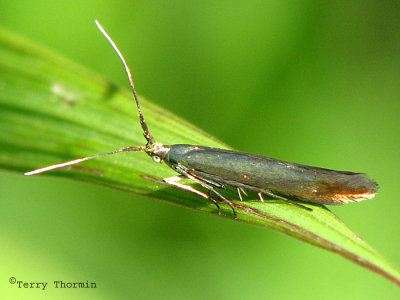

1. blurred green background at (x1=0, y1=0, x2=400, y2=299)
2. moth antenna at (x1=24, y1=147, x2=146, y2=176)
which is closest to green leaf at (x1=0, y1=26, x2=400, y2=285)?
moth antenna at (x1=24, y1=147, x2=146, y2=176)

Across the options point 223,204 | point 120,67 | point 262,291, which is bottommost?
point 262,291

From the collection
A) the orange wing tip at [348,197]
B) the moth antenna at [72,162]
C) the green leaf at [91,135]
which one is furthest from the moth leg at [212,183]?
the orange wing tip at [348,197]

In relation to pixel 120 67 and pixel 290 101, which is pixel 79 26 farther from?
pixel 290 101

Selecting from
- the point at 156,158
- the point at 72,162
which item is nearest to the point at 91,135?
the point at 72,162

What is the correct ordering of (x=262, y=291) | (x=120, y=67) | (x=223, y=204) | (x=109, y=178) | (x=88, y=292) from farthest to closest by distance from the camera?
(x=120, y=67), (x=262, y=291), (x=88, y=292), (x=223, y=204), (x=109, y=178)

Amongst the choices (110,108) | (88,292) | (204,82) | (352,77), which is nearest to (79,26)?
(204,82)

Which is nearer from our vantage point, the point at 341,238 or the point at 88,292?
the point at 341,238

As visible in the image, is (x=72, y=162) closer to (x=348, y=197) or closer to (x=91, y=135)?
(x=91, y=135)

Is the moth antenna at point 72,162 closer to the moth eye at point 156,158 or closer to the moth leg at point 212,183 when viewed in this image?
the moth eye at point 156,158
